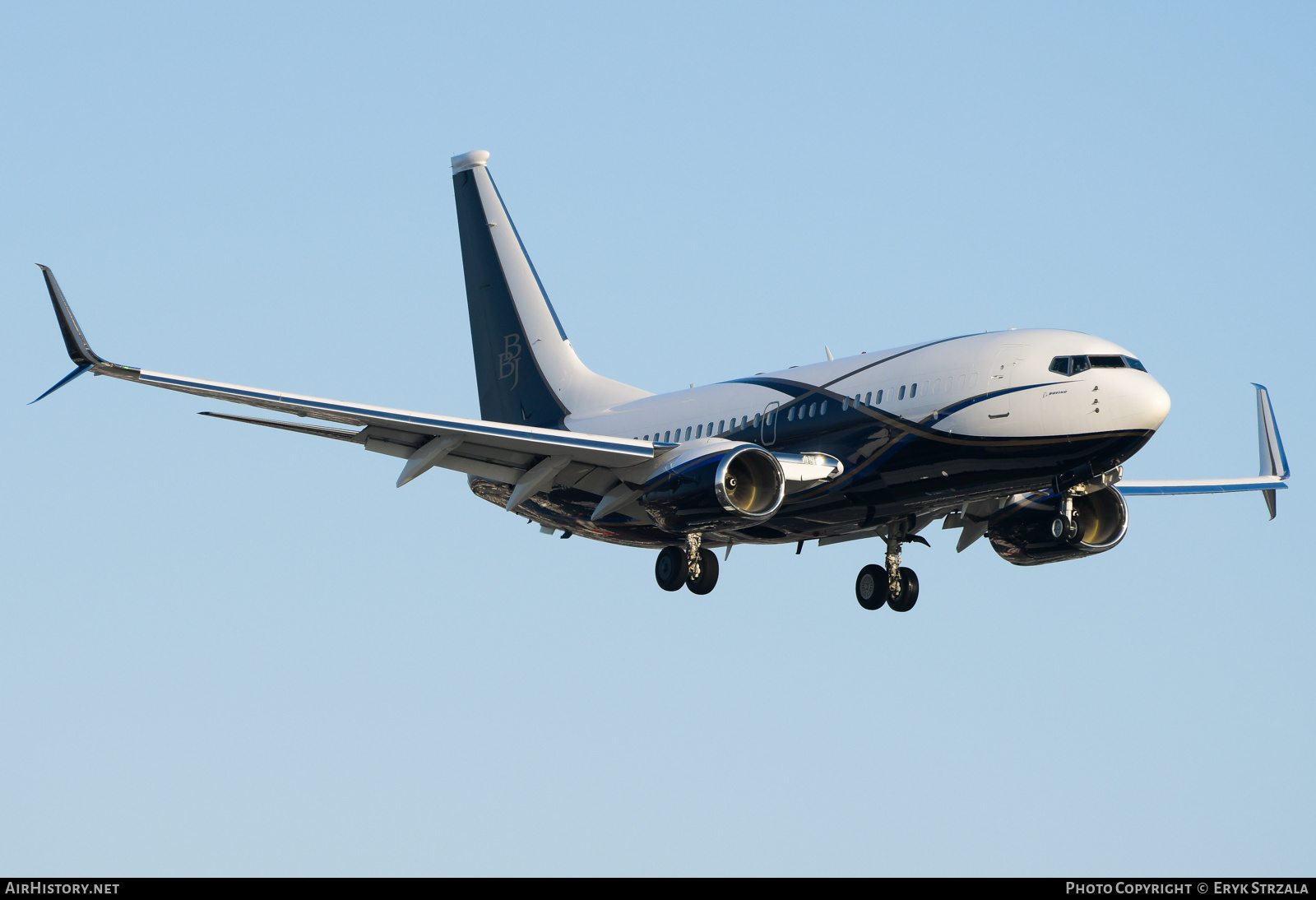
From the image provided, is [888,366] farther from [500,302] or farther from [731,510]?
[500,302]

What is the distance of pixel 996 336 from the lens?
122ft

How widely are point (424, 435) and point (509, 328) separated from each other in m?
13.1

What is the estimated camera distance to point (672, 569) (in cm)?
4209

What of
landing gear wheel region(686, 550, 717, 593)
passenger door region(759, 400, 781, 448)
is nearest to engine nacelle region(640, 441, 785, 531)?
passenger door region(759, 400, 781, 448)

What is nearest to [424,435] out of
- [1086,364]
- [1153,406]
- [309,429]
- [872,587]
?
[309,429]

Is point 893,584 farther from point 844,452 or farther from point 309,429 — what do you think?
point 309,429

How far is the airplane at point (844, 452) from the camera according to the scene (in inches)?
1396

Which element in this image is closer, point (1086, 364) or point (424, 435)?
point (1086, 364)

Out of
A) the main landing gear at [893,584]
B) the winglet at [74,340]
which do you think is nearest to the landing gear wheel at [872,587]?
the main landing gear at [893,584]

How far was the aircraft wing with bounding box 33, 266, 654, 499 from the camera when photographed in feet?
110

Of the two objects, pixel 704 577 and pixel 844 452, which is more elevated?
pixel 844 452
